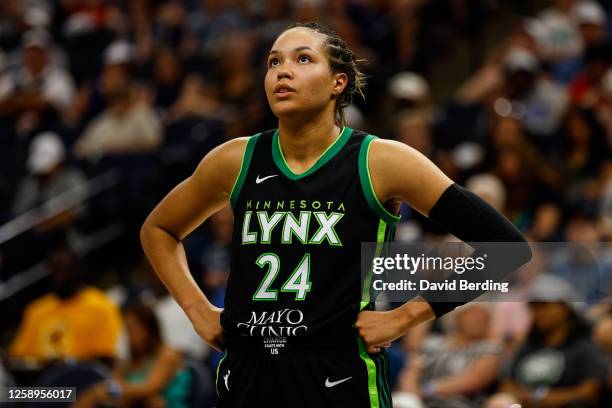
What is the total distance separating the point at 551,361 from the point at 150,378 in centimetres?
257

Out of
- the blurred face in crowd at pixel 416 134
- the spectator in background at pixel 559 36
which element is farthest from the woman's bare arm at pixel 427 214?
the spectator in background at pixel 559 36

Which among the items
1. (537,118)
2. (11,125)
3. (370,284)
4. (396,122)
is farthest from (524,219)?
(11,125)

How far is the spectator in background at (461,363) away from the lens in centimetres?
752

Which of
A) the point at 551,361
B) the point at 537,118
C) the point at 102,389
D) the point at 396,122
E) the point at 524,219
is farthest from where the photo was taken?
the point at 396,122

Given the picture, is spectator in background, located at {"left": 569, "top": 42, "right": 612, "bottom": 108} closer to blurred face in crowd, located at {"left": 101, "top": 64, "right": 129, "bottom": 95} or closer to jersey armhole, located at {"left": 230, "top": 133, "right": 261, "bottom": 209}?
blurred face in crowd, located at {"left": 101, "top": 64, "right": 129, "bottom": 95}

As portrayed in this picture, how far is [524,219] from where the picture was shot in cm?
876

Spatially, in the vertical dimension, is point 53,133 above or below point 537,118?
above

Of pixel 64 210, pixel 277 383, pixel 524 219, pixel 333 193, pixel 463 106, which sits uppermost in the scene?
pixel 463 106

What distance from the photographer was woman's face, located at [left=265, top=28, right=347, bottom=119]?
377cm

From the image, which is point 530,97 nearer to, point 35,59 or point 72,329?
point 72,329

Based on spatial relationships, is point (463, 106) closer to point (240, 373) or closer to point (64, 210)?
point (64, 210)

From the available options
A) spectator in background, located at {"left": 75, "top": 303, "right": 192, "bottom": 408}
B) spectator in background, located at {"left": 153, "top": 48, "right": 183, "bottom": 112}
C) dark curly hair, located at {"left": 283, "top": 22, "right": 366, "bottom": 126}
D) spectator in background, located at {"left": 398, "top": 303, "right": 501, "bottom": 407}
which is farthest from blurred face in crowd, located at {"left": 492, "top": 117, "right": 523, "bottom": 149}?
dark curly hair, located at {"left": 283, "top": 22, "right": 366, "bottom": 126}

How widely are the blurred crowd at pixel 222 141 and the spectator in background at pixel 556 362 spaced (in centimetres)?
1

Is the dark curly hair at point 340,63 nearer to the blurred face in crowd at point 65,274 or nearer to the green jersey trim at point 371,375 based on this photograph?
the green jersey trim at point 371,375
